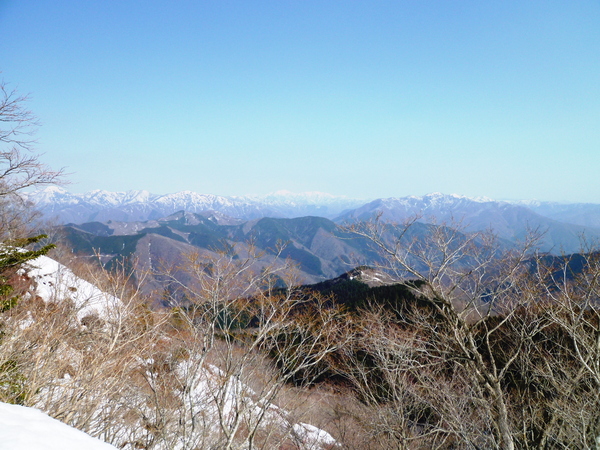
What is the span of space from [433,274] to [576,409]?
7.64 metres

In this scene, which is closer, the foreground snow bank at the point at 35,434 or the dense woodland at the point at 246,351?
the foreground snow bank at the point at 35,434

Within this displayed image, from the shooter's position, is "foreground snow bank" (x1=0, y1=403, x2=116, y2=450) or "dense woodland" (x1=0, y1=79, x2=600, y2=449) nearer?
"foreground snow bank" (x1=0, y1=403, x2=116, y2=450)

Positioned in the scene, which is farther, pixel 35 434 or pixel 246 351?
pixel 246 351

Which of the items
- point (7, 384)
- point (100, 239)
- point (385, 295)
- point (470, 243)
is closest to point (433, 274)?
point (470, 243)

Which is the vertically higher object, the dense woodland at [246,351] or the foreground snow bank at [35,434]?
the foreground snow bank at [35,434]

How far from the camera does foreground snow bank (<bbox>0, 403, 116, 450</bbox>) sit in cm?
359

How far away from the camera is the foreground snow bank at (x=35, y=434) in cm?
359

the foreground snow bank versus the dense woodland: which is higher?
the foreground snow bank

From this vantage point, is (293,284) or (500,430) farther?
(293,284)

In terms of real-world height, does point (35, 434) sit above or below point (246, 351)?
above

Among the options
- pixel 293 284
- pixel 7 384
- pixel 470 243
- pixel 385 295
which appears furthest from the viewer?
pixel 385 295

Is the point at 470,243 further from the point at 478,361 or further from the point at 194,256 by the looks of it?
the point at 194,256

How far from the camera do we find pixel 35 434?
3803 mm

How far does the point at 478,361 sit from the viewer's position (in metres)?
10.0
